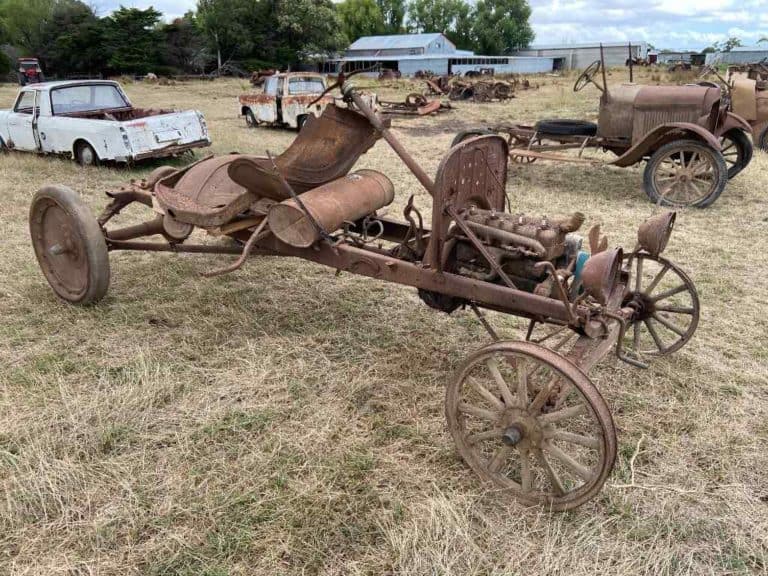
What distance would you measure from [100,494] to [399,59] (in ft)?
171

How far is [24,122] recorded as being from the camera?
9273mm

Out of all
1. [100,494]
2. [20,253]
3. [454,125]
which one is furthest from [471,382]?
[454,125]

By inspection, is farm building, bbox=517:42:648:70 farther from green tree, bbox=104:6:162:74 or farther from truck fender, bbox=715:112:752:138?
truck fender, bbox=715:112:752:138

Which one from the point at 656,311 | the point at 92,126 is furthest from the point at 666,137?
the point at 92,126

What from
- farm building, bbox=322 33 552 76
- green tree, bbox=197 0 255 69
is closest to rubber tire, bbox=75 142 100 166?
green tree, bbox=197 0 255 69

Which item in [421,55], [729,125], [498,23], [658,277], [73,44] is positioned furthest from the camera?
[498,23]

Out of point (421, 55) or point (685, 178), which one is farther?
point (421, 55)

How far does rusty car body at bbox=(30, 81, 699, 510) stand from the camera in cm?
238

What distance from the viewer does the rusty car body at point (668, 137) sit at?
7.04 m

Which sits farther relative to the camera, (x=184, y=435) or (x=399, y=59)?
(x=399, y=59)

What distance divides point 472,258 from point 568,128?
20.3 feet

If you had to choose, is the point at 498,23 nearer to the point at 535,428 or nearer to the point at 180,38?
the point at 180,38

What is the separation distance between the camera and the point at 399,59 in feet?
165

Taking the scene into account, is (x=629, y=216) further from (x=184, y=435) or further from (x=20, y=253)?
(x=20, y=253)
